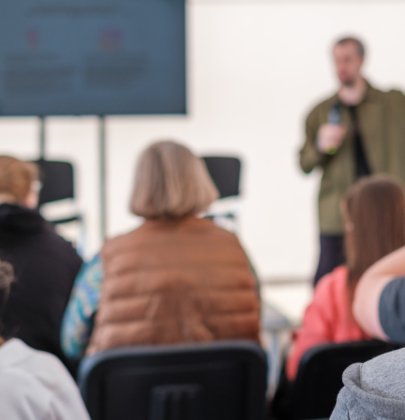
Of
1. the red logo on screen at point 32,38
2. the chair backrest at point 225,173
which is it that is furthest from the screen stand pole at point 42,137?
the chair backrest at point 225,173

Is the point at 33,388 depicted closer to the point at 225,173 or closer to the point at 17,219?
the point at 17,219

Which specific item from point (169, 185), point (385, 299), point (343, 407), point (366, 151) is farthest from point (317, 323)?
point (366, 151)

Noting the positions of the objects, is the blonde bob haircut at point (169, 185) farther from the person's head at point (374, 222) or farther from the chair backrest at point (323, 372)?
the chair backrest at point (323, 372)

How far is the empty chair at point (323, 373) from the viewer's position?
4.21 feet

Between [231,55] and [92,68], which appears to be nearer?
[92,68]

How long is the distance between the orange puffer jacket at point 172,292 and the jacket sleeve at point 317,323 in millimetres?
171

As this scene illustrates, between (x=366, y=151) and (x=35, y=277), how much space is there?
2.11 m

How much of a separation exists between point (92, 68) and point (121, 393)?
3.00 m

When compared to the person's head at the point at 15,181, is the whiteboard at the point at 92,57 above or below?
above

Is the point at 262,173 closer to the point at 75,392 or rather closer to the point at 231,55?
the point at 231,55

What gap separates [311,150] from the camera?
9.91ft

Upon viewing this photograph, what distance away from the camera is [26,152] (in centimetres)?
441

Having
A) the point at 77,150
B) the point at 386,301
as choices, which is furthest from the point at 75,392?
the point at 77,150

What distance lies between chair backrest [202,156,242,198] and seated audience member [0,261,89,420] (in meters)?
3.22
